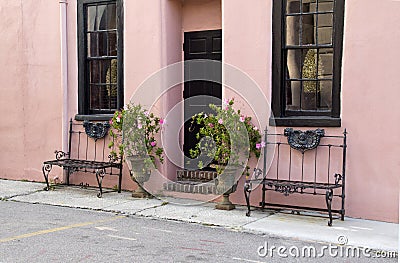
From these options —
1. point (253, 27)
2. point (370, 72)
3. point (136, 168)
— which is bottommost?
point (136, 168)

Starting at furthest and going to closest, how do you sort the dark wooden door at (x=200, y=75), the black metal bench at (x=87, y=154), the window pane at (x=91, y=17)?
the window pane at (x=91, y=17)
the black metal bench at (x=87, y=154)
the dark wooden door at (x=200, y=75)

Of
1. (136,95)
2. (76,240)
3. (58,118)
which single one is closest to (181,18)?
(136,95)

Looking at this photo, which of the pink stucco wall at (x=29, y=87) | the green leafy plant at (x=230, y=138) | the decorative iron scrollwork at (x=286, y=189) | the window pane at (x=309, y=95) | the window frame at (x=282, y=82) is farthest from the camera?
the pink stucco wall at (x=29, y=87)

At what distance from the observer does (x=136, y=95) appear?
8477 mm

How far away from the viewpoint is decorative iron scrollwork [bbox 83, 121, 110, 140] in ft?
28.9

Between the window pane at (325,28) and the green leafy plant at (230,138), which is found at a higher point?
the window pane at (325,28)

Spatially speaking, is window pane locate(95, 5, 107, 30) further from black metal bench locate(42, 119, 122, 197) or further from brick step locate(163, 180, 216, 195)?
brick step locate(163, 180, 216, 195)

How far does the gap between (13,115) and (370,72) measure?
6.62m

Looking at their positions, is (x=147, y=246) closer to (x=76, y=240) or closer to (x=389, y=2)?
(x=76, y=240)

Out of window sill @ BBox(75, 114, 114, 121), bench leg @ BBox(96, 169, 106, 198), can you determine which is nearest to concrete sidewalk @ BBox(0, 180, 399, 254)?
bench leg @ BBox(96, 169, 106, 198)

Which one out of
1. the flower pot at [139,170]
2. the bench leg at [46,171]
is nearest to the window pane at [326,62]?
the flower pot at [139,170]

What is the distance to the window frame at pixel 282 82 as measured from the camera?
6.86 metres

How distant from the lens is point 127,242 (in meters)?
5.76

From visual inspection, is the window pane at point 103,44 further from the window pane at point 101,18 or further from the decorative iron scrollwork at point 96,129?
the decorative iron scrollwork at point 96,129
